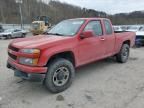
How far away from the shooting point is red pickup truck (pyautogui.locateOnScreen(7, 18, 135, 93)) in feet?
13.7

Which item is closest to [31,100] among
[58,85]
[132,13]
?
[58,85]

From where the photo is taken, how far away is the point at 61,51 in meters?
4.50

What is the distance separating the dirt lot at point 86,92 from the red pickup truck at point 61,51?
39 cm

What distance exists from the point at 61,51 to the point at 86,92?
1.19 m

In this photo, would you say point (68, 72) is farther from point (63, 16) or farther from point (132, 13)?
point (63, 16)

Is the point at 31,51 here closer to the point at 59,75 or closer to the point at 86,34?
the point at 59,75

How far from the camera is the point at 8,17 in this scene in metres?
61.8

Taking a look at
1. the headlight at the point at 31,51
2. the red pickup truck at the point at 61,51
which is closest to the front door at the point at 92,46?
the red pickup truck at the point at 61,51

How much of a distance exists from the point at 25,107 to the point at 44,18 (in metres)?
31.2

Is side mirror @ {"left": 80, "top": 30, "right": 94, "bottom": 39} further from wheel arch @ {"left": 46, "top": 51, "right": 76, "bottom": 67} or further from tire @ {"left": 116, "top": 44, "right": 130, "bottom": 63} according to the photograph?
tire @ {"left": 116, "top": 44, "right": 130, "bottom": 63}

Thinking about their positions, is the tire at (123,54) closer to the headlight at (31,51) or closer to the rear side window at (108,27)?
the rear side window at (108,27)

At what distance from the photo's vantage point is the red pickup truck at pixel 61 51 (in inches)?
164

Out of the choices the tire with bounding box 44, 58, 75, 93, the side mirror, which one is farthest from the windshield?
the tire with bounding box 44, 58, 75, 93

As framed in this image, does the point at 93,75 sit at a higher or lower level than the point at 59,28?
lower
